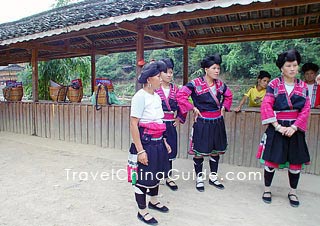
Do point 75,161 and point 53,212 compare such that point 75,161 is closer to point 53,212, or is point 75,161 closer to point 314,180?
point 53,212

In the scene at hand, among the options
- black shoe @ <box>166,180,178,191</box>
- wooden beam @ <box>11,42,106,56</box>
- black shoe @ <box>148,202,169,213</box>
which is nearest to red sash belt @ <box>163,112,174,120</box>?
black shoe @ <box>166,180,178,191</box>

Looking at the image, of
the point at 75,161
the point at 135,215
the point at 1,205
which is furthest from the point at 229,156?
the point at 1,205

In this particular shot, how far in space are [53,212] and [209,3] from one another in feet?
8.05

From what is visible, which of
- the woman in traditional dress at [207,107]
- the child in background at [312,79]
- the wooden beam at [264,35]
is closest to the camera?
the woman in traditional dress at [207,107]

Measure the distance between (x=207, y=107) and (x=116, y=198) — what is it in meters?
1.30

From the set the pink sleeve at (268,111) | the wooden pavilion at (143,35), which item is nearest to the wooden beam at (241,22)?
the wooden pavilion at (143,35)

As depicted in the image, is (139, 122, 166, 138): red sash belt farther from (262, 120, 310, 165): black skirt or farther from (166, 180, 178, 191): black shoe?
(262, 120, 310, 165): black skirt

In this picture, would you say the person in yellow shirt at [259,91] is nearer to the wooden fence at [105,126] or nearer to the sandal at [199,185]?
the wooden fence at [105,126]

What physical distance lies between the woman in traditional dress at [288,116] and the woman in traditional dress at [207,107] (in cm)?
50

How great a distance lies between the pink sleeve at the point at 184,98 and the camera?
288 centimetres

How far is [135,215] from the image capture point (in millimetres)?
2395

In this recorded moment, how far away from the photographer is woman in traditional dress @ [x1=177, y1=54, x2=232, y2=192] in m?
2.84

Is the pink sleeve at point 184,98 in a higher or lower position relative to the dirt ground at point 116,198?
higher

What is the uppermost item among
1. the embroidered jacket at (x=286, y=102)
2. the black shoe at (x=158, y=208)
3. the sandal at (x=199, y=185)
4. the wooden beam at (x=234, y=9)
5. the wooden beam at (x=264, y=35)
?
the wooden beam at (x=264, y=35)
